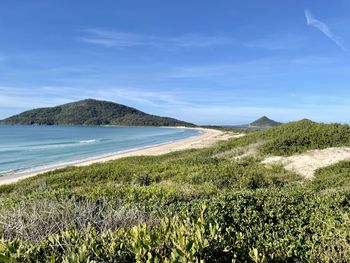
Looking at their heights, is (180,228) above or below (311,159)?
above

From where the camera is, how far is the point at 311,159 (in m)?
20.4

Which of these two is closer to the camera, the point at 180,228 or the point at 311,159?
the point at 180,228

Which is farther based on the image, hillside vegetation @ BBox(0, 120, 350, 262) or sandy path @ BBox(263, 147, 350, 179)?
sandy path @ BBox(263, 147, 350, 179)

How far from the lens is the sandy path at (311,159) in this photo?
1858 cm

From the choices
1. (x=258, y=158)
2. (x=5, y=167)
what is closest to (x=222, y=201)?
(x=258, y=158)

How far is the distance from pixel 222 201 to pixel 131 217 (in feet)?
6.32

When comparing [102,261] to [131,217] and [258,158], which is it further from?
[258,158]

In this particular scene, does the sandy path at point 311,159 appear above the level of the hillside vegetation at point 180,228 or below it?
below

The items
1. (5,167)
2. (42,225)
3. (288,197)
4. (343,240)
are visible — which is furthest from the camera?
(5,167)

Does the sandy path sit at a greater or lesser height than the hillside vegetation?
lesser

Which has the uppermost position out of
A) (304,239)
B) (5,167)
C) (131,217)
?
(131,217)

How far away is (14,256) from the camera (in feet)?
9.57

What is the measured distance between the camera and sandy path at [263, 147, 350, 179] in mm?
18581

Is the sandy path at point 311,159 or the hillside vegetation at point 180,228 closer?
the hillside vegetation at point 180,228
